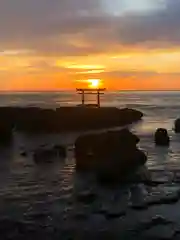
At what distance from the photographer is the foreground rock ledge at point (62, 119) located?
198 feet

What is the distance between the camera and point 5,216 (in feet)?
60.3

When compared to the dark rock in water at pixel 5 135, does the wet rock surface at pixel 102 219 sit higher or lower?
lower

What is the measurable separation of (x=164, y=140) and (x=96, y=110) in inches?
1082

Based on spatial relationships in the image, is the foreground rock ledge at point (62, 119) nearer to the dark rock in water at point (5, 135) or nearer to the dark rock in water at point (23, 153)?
the dark rock in water at point (5, 135)

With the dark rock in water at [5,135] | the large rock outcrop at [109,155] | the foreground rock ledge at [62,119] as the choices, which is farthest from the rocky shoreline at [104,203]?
the foreground rock ledge at [62,119]

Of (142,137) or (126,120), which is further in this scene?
(126,120)

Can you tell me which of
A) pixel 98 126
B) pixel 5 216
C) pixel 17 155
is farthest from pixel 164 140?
pixel 5 216

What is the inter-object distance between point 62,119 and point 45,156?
3014cm

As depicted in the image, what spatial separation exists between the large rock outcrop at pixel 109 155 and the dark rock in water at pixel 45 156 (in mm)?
3272

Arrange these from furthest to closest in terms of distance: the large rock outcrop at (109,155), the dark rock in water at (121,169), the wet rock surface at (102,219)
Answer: the large rock outcrop at (109,155)
the dark rock in water at (121,169)
the wet rock surface at (102,219)

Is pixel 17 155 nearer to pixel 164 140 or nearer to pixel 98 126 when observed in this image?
pixel 164 140

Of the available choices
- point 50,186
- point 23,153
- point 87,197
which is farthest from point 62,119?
point 87,197

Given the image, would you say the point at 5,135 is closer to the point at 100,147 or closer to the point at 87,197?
the point at 100,147

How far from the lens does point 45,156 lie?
112ft
